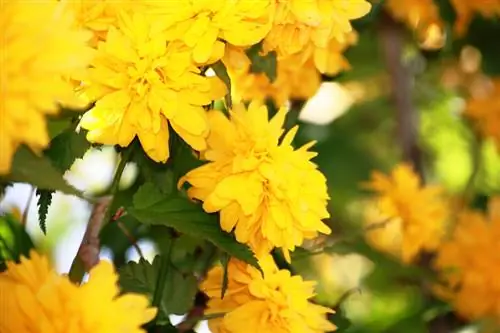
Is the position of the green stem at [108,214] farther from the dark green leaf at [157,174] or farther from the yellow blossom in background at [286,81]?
the yellow blossom in background at [286,81]

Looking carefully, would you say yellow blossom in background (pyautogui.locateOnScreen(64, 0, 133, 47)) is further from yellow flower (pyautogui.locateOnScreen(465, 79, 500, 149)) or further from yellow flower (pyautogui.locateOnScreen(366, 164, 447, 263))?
yellow flower (pyautogui.locateOnScreen(465, 79, 500, 149))

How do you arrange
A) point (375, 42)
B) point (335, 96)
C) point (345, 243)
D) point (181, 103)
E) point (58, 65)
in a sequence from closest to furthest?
point (58, 65) < point (181, 103) < point (345, 243) < point (375, 42) < point (335, 96)

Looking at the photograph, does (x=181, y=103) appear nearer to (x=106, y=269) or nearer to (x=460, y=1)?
(x=106, y=269)

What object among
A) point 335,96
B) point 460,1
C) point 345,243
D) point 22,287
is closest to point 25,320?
point 22,287

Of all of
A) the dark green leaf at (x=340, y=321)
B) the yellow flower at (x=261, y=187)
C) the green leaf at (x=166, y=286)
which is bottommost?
the dark green leaf at (x=340, y=321)

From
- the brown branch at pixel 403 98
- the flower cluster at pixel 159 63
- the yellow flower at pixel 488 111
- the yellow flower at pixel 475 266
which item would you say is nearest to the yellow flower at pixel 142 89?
the flower cluster at pixel 159 63

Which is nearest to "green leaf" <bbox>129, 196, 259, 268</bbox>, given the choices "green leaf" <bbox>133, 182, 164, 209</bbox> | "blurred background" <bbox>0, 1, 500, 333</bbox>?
"green leaf" <bbox>133, 182, 164, 209</bbox>
